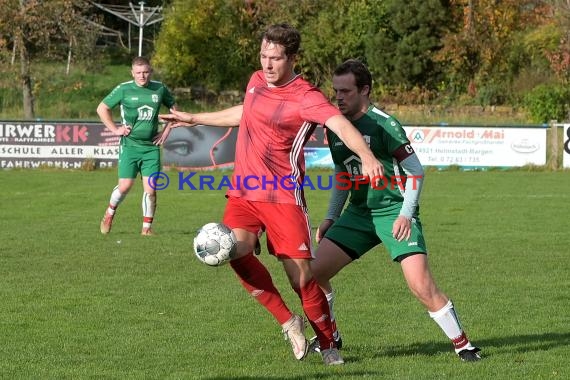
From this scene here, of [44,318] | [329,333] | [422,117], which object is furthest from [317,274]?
[422,117]

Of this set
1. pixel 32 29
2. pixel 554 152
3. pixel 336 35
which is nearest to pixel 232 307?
pixel 554 152

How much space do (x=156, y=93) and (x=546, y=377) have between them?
334 inches

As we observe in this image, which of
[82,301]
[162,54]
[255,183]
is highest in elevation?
[162,54]

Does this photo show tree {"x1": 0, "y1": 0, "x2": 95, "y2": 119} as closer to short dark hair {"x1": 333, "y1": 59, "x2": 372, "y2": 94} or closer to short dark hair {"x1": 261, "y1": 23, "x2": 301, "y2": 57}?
short dark hair {"x1": 333, "y1": 59, "x2": 372, "y2": 94}

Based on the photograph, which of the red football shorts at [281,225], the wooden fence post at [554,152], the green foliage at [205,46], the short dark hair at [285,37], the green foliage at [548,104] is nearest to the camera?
the short dark hair at [285,37]

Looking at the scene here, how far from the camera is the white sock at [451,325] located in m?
6.64

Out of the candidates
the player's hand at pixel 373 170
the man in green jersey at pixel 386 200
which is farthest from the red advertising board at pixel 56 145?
the player's hand at pixel 373 170

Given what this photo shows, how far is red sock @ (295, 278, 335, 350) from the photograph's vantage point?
654cm

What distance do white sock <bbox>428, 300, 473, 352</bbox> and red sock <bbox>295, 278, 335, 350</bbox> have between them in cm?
64

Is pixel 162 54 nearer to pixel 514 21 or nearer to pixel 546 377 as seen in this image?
pixel 514 21

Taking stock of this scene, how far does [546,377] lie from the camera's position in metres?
6.24

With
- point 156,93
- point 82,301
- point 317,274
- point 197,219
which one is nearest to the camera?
point 317,274

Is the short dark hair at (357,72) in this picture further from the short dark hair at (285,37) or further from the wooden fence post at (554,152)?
the wooden fence post at (554,152)

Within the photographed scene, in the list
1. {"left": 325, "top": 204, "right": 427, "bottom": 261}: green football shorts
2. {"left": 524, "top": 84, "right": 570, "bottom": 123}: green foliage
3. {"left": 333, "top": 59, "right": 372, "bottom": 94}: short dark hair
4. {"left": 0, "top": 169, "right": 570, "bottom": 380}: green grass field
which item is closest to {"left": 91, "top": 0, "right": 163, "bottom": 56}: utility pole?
{"left": 524, "top": 84, "right": 570, "bottom": 123}: green foliage
